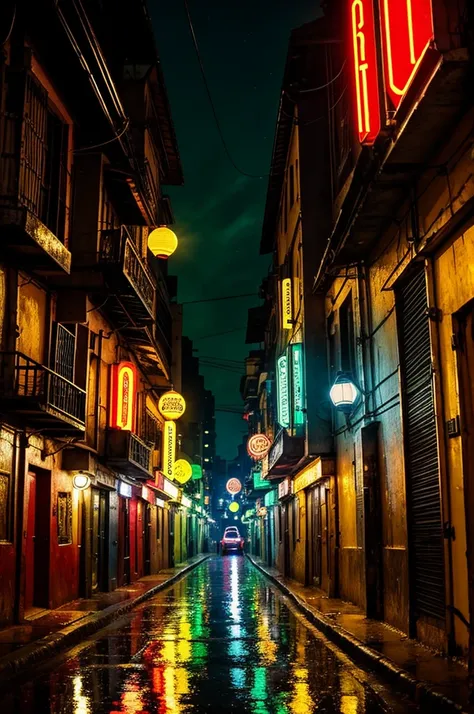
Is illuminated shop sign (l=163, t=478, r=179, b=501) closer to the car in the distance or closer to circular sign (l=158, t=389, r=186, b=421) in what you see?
circular sign (l=158, t=389, r=186, b=421)

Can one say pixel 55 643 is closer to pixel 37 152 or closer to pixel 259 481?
pixel 37 152

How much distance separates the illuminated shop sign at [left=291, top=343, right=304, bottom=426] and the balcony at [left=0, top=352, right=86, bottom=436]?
743 cm

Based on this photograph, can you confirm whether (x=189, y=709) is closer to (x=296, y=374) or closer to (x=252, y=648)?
(x=252, y=648)

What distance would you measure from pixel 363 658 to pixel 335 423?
1094 cm

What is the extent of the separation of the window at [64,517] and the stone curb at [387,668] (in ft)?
23.6

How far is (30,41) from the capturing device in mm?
16188

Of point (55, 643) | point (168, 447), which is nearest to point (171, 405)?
point (168, 447)

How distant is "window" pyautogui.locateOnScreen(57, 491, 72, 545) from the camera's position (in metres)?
20.0

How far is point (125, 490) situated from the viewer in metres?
28.8

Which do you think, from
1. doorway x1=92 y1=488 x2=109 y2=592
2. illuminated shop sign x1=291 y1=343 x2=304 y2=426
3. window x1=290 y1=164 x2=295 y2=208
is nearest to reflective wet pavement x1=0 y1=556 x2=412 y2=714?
doorway x1=92 y1=488 x2=109 y2=592

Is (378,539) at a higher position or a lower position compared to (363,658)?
higher

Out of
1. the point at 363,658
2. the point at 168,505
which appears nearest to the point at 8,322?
the point at 363,658

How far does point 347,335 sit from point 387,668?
36.7 ft

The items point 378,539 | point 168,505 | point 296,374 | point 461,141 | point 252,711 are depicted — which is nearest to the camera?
point 252,711
